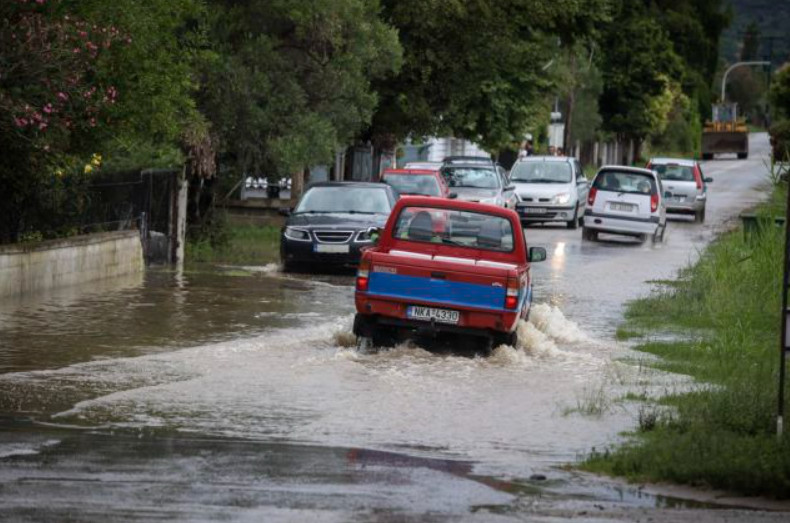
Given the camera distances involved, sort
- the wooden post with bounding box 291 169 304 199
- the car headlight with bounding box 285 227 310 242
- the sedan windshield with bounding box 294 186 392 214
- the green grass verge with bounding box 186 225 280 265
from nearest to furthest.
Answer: the car headlight with bounding box 285 227 310 242 → the sedan windshield with bounding box 294 186 392 214 → the green grass verge with bounding box 186 225 280 265 → the wooden post with bounding box 291 169 304 199

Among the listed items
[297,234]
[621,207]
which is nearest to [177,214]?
[297,234]

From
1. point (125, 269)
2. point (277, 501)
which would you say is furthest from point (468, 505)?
point (125, 269)

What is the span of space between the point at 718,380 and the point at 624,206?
2391cm

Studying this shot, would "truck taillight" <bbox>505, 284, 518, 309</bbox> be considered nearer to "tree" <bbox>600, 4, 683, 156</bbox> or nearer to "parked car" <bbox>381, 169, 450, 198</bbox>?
"parked car" <bbox>381, 169, 450, 198</bbox>

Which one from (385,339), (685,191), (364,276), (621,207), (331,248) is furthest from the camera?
(685,191)

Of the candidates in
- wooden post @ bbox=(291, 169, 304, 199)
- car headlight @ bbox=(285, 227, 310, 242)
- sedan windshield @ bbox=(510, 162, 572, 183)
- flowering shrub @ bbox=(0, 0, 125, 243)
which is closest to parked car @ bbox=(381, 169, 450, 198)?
wooden post @ bbox=(291, 169, 304, 199)

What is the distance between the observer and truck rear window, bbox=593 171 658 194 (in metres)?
38.3

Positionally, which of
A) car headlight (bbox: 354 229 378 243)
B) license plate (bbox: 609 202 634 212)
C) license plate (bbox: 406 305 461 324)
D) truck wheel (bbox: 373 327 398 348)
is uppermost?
license plate (bbox: 609 202 634 212)

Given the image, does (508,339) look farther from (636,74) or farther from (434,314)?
(636,74)

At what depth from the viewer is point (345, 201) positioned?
1082 inches

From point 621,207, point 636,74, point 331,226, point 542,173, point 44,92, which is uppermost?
point 636,74

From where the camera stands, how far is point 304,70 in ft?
107

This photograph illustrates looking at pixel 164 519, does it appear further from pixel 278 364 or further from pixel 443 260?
pixel 443 260

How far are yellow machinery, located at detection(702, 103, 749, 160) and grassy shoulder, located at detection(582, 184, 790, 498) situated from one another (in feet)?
279
